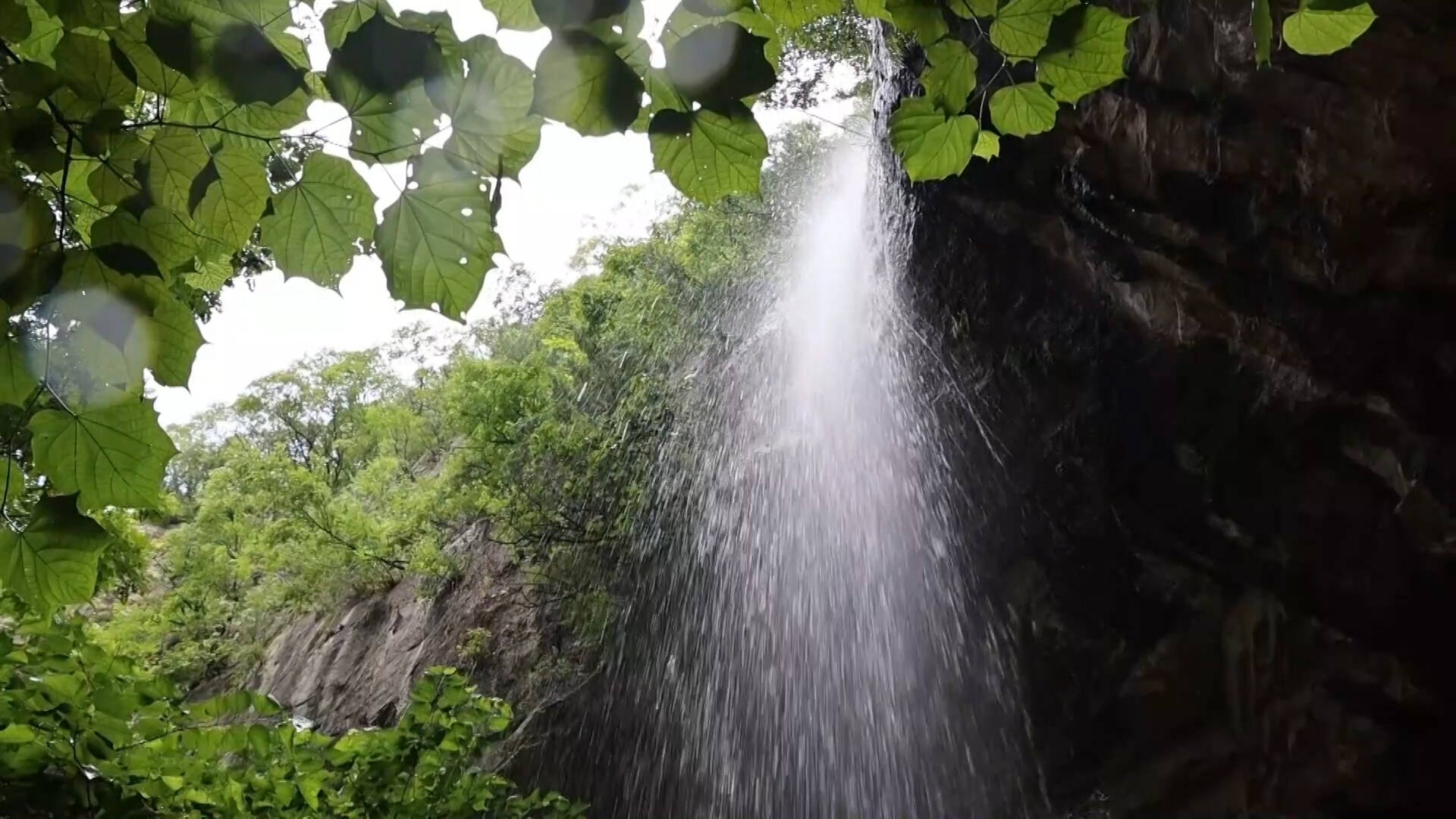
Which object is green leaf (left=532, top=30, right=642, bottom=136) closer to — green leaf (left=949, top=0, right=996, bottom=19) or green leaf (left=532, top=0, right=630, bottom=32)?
green leaf (left=532, top=0, right=630, bottom=32)

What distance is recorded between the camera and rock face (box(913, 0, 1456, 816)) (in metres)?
3.40

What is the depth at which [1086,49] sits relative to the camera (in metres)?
0.70

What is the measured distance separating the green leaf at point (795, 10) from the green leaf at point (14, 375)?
2.08 ft

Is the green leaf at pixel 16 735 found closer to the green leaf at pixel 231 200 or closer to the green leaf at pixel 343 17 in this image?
the green leaf at pixel 231 200

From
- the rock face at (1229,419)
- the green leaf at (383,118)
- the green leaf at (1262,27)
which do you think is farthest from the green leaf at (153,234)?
the rock face at (1229,419)

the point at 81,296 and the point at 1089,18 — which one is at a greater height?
the point at 1089,18

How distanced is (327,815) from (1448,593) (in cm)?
418

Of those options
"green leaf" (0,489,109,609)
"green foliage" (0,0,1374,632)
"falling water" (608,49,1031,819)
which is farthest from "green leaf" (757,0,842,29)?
"falling water" (608,49,1031,819)

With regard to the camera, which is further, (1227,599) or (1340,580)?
(1227,599)

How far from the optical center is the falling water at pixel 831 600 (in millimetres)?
4504

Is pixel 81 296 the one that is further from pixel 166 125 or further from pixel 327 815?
pixel 327 815

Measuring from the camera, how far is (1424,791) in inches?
140

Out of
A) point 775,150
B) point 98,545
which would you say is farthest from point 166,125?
point 775,150

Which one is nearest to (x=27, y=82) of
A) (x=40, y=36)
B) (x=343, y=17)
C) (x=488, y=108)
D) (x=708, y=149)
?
(x=40, y=36)
